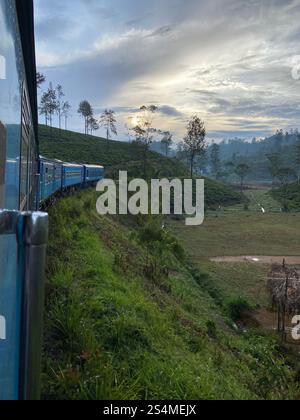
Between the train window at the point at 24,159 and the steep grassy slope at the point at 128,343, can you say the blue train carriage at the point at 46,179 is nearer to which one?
the steep grassy slope at the point at 128,343

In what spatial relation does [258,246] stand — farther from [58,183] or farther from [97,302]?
[97,302]

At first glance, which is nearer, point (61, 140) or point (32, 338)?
point (32, 338)

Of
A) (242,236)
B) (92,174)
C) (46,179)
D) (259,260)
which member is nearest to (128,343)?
(46,179)

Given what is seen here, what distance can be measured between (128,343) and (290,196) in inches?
2722

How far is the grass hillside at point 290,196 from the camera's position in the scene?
201 feet

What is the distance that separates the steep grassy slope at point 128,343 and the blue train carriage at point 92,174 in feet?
55.3

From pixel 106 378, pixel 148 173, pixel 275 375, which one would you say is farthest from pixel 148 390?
pixel 148 173

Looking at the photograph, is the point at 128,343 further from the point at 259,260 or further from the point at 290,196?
the point at 290,196

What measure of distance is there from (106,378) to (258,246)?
26870mm

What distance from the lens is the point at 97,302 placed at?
7289 mm

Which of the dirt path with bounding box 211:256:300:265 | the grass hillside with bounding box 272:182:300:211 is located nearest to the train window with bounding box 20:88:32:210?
the dirt path with bounding box 211:256:300:265

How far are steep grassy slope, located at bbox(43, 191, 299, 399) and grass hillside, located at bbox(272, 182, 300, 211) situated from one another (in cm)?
5026

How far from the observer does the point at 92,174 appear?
33500mm

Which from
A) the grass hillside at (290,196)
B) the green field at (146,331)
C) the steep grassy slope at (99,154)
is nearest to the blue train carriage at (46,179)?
the green field at (146,331)
